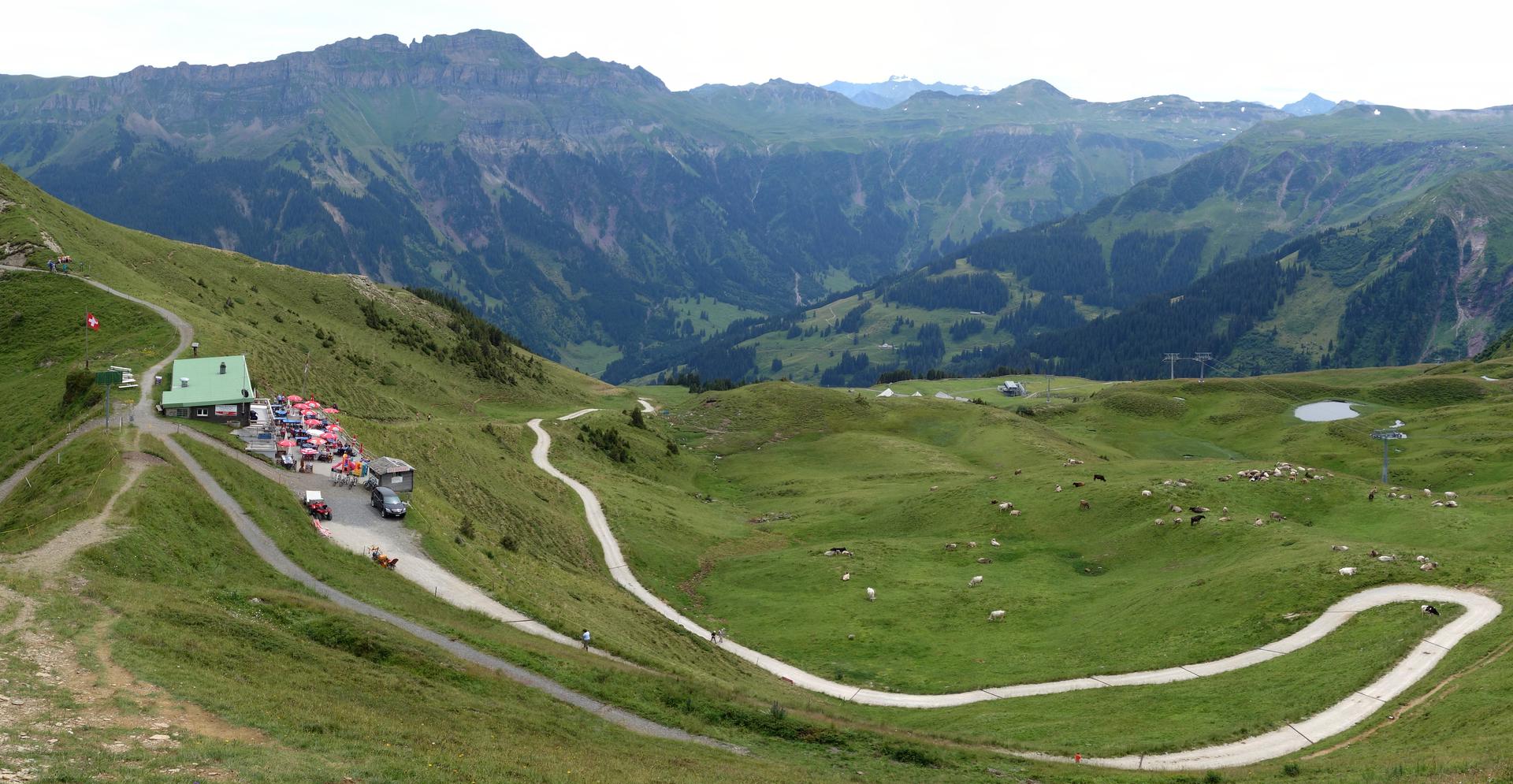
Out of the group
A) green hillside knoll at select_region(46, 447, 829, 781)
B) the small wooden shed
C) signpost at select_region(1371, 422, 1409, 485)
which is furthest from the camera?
signpost at select_region(1371, 422, 1409, 485)

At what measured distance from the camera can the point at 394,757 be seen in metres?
30.3

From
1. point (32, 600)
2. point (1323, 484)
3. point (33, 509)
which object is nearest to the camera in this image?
point (32, 600)

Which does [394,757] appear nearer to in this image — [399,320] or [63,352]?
[63,352]

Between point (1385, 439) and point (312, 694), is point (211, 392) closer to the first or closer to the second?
point (312, 694)

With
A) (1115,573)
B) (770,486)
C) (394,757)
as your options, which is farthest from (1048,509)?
(394,757)

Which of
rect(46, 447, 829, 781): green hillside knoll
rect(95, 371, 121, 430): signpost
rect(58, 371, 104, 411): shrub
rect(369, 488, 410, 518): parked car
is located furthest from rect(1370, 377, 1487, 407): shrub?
rect(58, 371, 104, 411): shrub

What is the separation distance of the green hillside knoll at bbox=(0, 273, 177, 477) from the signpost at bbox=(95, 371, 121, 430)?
3.31 feet

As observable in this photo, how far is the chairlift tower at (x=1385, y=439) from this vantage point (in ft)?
365

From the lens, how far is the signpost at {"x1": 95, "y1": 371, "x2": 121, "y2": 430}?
219 ft

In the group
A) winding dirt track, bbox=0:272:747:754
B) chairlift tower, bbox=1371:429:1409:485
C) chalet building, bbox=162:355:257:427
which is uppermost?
chalet building, bbox=162:355:257:427

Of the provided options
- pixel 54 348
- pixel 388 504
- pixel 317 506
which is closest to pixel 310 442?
pixel 317 506

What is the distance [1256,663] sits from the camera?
51906mm

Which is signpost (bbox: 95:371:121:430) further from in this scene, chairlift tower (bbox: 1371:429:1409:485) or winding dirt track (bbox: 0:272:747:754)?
chairlift tower (bbox: 1371:429:1409:485)

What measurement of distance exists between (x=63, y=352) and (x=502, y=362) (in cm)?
9286
